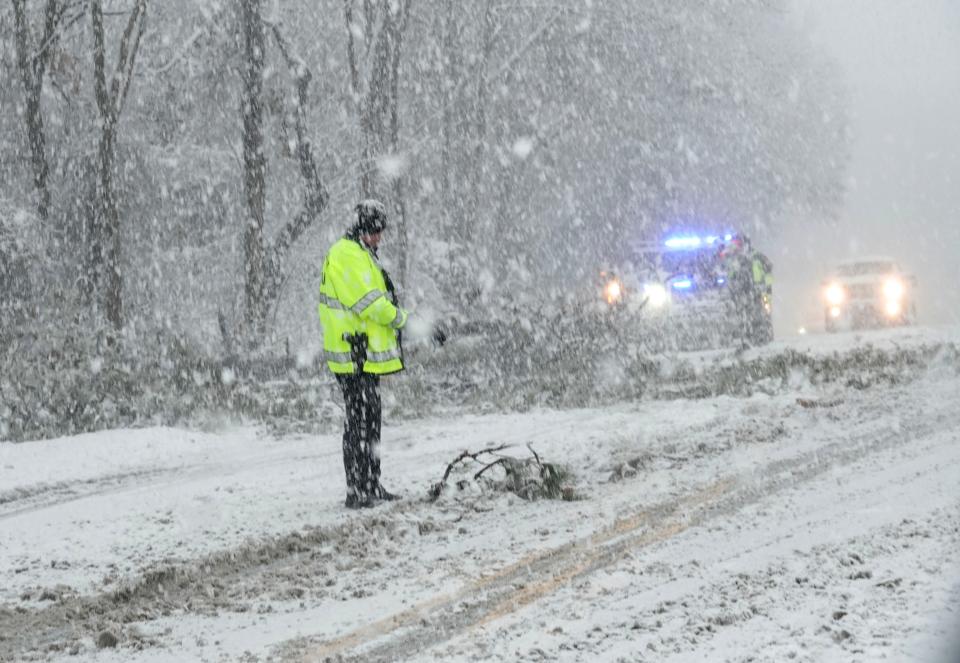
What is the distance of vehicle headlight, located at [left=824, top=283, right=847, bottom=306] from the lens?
23.9 m

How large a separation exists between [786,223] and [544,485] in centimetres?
3820

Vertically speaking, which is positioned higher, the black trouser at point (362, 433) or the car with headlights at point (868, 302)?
the car with headlights at point (868, 302)

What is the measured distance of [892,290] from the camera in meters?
23.9

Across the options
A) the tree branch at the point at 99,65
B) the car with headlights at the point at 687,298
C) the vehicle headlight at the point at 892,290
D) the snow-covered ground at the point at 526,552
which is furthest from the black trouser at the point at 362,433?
the vehicle headlight at the point at 892,290

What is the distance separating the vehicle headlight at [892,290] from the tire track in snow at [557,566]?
54.8 ft

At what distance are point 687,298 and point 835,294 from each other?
580 cm

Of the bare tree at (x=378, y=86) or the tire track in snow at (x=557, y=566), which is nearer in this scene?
the tire track in snow at (x=557, y=566)

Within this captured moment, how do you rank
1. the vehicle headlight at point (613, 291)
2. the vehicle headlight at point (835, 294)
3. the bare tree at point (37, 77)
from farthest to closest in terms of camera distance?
the vehicle headlight at point (835, 294) < the bare tree at point (37, 77) < the vehicle headlight at point (613, 291)

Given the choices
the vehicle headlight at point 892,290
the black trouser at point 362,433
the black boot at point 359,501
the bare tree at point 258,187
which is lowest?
the black boot at point 359,501

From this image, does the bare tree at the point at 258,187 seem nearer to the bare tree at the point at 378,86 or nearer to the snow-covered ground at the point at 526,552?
the bare tree at the point at 378,86

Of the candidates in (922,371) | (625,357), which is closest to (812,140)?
(625,357)

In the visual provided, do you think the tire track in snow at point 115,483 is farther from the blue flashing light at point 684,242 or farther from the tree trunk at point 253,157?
the blue flashing light at point 684,242

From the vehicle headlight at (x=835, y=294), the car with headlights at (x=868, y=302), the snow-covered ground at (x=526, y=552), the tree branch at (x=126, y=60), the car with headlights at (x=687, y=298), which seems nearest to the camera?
the snow-covered ground at (x=526, y=552)

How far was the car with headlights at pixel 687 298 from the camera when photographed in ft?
62.3
